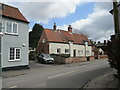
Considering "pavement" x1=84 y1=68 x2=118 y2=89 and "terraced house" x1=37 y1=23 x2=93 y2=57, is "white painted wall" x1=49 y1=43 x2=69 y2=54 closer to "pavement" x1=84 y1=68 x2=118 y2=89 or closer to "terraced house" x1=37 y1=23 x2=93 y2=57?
"terraced house" x1=37 y1=23 x2=93 y2=57

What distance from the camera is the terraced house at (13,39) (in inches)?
749

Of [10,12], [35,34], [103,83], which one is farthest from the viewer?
[35,34]

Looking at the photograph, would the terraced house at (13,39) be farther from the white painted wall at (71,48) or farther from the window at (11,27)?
the white painted wall at (71,48)

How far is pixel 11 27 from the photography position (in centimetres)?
1992

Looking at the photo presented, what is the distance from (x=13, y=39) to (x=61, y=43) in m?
21.7

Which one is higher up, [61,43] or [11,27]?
[11,27]

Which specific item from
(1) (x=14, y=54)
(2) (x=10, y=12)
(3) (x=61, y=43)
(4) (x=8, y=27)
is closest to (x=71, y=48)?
(3) (x=61, y=43)

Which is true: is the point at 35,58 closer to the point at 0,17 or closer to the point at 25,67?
the point at 25,67

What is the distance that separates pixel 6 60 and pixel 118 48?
47.6 ft

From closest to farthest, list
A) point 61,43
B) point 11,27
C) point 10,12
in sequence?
point 11,27, point 10,12, point 61,43

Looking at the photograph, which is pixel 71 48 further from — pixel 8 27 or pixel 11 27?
pixel 8 27

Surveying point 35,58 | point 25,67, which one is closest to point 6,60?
point 25,67

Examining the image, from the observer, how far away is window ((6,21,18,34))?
19.6 m

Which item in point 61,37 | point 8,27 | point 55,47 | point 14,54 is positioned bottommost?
point 14,54
